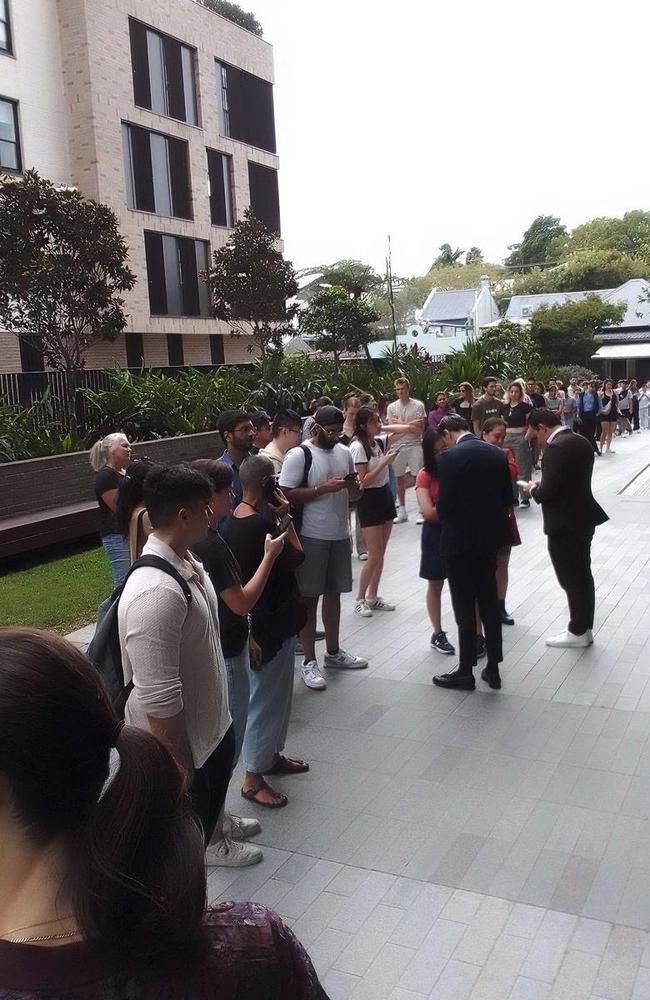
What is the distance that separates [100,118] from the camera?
997 inches

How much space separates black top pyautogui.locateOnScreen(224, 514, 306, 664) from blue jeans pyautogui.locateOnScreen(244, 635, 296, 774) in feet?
0.28

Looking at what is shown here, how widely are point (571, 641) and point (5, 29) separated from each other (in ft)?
80.0

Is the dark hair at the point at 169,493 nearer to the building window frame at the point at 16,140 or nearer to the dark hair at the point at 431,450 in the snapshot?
the dark hair at the point at 431,450

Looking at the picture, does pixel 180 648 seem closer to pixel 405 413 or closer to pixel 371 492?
pixel 371 492

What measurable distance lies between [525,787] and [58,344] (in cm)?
1123

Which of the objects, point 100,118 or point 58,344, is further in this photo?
point 100,118

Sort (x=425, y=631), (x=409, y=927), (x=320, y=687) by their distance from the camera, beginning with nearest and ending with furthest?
(x=409, y=927) → (x=320, y=687) → (x=425, y=631)

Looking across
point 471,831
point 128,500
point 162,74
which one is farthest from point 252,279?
point 471,831

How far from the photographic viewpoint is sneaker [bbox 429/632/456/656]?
6699 mm

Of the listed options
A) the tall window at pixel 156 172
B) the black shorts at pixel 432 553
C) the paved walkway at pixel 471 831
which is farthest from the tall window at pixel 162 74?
the paved walkway at pixel 471 831

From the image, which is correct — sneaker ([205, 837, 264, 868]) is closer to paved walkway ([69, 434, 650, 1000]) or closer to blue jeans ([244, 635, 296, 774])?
paved walkway ([69, 434, 650, 1000])

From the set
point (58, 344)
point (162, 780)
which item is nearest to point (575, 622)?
point (162, 780)

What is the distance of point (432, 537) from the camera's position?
653 centimetres

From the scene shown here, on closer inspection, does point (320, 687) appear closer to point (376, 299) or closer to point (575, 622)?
point (575, 622)
